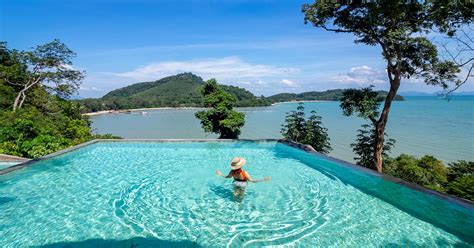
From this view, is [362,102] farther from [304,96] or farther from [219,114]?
[304,96]

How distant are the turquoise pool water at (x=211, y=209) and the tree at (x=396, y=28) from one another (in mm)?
3685

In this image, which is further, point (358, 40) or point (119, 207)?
point (358, 40)

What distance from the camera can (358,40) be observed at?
8508mm

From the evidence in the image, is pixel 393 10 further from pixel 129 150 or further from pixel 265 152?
pixel 129 150

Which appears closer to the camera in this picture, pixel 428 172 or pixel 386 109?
pixel 386 109

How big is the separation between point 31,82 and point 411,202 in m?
19.4

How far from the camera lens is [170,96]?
107 meters

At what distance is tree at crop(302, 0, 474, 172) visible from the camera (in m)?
6.93

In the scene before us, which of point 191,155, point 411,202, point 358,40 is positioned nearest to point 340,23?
point 358,40

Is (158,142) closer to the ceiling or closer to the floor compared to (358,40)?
closer to the floor

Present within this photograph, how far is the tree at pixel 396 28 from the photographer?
22.7 ft

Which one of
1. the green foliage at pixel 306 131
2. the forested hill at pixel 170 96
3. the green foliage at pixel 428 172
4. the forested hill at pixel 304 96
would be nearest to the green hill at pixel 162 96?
the forested hill at pixel 170 96

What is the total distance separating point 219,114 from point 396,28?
32.2 ft

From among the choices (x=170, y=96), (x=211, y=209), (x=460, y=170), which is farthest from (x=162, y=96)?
(x=211, y=209)
